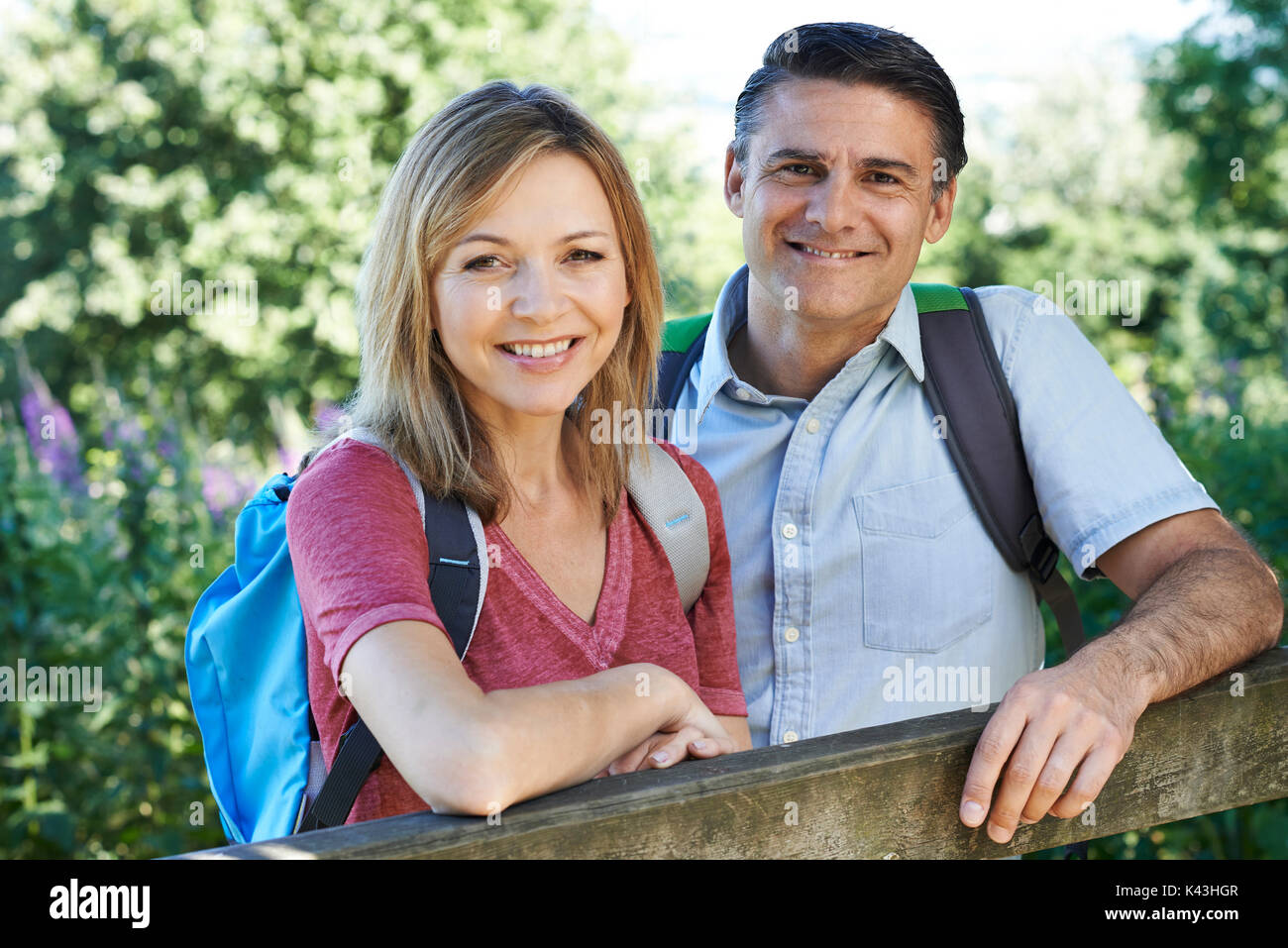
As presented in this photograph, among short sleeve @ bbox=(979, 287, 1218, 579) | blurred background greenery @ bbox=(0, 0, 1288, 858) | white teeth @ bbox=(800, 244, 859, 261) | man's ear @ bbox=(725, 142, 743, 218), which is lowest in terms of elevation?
short sleeve @ bbox=(979, 287, 1218, 579)

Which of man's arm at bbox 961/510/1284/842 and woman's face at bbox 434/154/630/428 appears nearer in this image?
man's arm at bbox 961/510/1284/842

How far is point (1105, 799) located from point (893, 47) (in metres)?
1.72

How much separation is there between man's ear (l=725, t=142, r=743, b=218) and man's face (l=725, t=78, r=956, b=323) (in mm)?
193

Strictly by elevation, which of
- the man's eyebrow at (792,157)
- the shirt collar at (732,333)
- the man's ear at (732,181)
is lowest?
the shirt collar at (732,333)

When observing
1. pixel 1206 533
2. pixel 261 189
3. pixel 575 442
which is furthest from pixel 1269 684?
pixel 261 189

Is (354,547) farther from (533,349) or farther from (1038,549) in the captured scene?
(1038,549)

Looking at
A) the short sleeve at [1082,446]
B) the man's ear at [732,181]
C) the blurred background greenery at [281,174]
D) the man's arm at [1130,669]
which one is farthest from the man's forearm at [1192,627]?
the blurred background greenery at [281,174]

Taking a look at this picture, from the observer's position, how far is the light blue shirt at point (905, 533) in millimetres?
2422

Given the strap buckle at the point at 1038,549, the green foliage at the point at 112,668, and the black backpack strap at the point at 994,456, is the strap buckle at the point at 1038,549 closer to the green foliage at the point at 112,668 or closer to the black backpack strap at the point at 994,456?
the black backpack strap at the point at 994,456

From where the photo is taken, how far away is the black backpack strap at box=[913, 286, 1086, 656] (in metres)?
2.46

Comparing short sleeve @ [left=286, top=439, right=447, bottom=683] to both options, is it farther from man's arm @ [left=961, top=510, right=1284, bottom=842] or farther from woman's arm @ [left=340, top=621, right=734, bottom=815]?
man's arm @ [left=961, top=510, right=1284, bottom=842]

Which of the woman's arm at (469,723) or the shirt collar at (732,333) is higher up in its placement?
the shirt collar at (732,333)

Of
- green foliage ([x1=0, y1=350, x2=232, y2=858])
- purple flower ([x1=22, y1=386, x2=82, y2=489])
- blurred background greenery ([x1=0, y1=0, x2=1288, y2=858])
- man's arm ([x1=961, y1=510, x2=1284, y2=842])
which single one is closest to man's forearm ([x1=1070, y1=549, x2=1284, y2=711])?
man's arm ([x1=961, y1=510, x2=1284, y2=842])

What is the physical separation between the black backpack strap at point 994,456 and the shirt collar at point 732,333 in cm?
5
